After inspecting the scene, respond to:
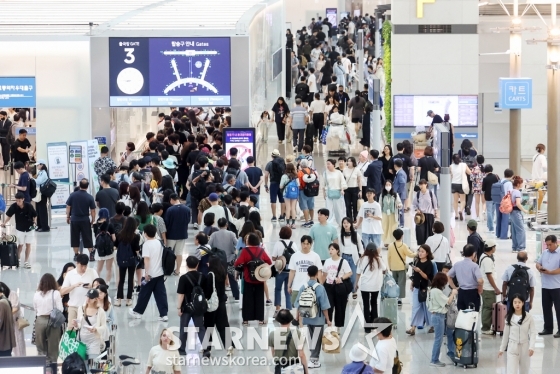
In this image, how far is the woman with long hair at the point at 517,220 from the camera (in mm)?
18609

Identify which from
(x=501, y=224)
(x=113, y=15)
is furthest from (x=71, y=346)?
(x=113, y=15)

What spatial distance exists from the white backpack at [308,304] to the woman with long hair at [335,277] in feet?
3.27

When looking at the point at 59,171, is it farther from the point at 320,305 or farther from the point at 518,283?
the point at 518,283

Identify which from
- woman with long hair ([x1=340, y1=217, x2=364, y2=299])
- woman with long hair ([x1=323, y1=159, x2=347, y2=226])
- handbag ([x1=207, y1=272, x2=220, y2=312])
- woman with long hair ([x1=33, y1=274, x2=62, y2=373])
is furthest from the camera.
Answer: woman with long hair ([x1=323, y1=159, x2=347, y2=226])

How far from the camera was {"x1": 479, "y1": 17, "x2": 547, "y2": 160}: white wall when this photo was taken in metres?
29.3

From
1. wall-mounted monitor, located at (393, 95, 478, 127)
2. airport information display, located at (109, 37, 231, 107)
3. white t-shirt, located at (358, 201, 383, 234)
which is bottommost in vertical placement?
white t-shirt, located at (358, 201, 383, 234)

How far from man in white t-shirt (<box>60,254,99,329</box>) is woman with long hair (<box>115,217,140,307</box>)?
2.04m

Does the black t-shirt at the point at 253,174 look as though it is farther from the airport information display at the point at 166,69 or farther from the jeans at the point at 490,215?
the jeans at the point at 490,215

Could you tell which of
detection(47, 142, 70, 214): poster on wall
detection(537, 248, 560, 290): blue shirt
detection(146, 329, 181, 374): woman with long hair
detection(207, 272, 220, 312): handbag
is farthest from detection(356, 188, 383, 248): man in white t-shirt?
detection(47, 142, 70, 214): poster on wall

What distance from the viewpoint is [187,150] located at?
2161cm

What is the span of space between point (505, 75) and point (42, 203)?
46.3 feet

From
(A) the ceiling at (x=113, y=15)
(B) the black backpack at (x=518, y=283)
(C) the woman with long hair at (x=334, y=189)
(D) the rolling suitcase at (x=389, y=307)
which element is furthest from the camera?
(A) the ceiling at (x=113, y=15)

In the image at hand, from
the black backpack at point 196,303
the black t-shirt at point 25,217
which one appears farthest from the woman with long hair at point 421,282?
the black t-shirt at point 25,217

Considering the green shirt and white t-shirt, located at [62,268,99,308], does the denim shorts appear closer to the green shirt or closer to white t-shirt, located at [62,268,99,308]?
the green shirt
